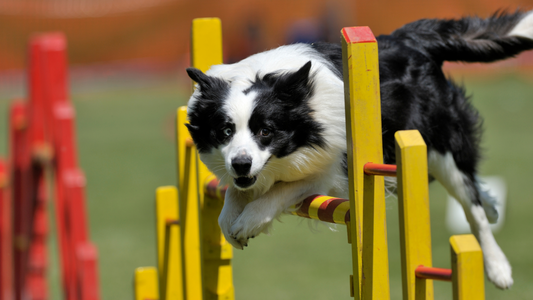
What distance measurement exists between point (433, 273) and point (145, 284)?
2.73 m

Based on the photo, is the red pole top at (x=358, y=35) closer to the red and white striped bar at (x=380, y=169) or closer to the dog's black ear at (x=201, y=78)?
the red and white striped bar at (x=380, y=169)

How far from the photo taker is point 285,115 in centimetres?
285

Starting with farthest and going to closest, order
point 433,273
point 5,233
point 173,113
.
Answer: point 173,113 → point 5,233 → point 433,273

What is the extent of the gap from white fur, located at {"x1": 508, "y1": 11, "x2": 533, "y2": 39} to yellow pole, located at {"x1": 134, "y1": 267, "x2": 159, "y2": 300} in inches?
109

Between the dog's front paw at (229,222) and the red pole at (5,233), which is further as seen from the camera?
the red pole at (5,233)

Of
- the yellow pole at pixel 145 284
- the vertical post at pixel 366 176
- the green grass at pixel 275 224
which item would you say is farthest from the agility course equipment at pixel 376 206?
the yellow pole at pixel 145 284

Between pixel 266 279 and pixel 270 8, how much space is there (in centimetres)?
1780

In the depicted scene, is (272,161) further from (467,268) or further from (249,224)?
(467,268)

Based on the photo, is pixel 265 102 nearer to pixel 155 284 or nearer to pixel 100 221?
pixel 155 284

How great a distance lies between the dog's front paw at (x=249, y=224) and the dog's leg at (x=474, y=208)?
130 cm

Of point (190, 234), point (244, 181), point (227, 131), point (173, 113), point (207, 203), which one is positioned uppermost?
point (173, 113)

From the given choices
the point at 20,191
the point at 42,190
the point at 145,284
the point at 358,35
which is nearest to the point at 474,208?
the point at 358,35

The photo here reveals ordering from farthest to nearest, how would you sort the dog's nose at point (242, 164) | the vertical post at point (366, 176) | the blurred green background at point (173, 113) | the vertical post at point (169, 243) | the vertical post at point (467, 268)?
the blurred green background at point (173, 113) < the vertical post at point (169, 243) < the dog's nose at point (242, 164) < the vertical post at point (366, 176) < the vertical post at point (467, 268)

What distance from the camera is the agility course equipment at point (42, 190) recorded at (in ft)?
14.5
